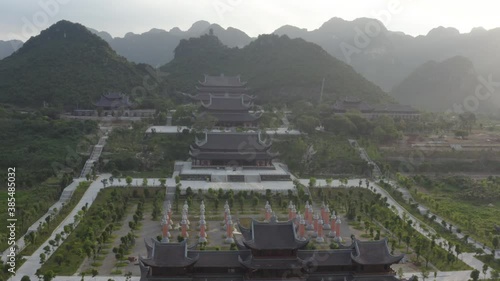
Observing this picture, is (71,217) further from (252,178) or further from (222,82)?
(222,82)

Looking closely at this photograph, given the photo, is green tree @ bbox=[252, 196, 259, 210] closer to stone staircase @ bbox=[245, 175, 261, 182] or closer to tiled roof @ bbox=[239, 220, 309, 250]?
stone staircase @ bbox=[245, 175, 261, 182]

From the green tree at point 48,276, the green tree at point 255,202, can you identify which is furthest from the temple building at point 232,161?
the green tree at point 48,276

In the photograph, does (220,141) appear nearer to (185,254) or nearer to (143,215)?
(143,215)

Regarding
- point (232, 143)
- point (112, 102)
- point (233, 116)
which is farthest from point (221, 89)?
point (232, 143)

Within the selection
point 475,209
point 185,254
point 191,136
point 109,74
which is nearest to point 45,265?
point 185,254

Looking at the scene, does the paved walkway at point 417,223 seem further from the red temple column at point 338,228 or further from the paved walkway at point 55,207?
the paved walkway at point 55,207
